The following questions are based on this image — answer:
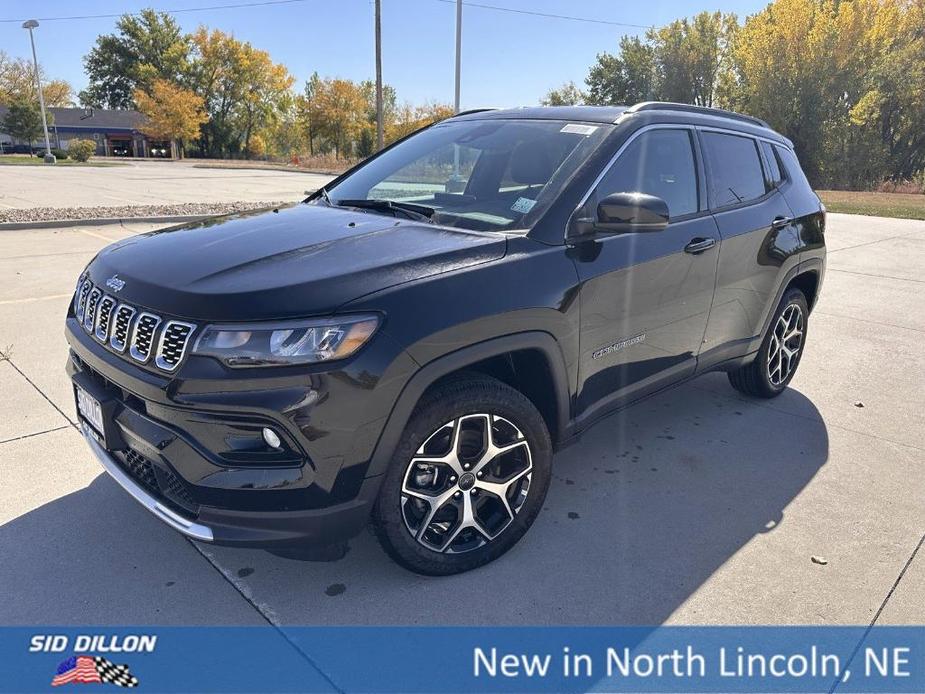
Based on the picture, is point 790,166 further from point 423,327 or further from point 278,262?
point 278,262

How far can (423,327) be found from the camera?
2344mm

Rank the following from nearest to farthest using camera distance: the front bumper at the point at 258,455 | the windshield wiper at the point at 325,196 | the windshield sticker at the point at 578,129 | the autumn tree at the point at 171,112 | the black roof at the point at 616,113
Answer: the front bumper at the point at 258,455 < the windshield sticker at the point at 578,129 < the black roof at the point at 616,113 < the windshield wiper at the point at 325,196 < the autumn tree at the point at 171,112

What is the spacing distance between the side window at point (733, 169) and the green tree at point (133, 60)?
7634 centimetres

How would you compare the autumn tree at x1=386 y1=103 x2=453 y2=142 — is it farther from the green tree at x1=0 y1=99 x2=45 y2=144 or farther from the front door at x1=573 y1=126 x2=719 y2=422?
the front door at x1=573 y1=126 x2=719 y2=422

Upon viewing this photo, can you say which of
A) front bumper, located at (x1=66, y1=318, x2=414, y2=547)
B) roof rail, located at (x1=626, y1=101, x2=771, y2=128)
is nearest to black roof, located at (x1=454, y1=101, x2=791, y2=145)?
roof rail, located at (x1=626, y1=101, x2=771, y2=128)

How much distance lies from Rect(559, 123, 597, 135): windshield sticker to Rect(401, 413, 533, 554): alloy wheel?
148cm

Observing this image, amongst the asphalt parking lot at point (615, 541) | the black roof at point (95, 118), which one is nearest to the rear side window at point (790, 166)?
the asphalt parking lot at point (615, 541)

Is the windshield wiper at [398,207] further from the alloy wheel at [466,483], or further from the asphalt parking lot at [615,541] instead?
the asphalt parking lot at [615,541]

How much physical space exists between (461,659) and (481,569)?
48 cm

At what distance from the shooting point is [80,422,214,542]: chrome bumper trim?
2.27 m

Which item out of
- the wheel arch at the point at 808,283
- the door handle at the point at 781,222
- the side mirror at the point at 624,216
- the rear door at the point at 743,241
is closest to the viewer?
the side mirror at the point at 624,216

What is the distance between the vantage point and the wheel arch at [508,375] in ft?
7.67

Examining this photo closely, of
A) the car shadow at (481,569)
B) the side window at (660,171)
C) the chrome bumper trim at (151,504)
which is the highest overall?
the side window at (660,171)

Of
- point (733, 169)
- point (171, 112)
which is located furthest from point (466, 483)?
point (171, 112)
